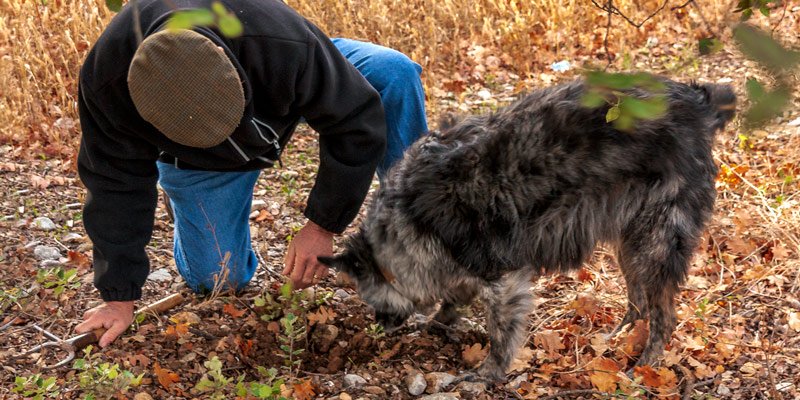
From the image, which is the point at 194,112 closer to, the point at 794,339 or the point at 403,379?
the point at 403,379

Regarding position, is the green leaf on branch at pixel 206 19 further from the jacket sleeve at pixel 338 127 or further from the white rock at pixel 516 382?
the white rock at pixel 516 382

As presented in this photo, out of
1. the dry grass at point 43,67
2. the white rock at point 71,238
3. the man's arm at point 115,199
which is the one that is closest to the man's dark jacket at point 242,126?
the man's arm at point 115,199

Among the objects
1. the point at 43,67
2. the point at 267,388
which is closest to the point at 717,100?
the point at 267,388

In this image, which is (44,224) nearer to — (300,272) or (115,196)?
(115,196)

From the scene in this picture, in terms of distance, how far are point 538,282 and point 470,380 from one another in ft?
3.80

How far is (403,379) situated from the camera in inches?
155

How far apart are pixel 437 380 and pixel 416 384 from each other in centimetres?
12

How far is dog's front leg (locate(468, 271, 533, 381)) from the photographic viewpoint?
12.6 feet

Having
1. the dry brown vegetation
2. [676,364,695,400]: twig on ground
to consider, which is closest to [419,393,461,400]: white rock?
the dry brown vegetation

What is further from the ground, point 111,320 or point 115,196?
point 115,196

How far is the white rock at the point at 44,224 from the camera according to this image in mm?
5195

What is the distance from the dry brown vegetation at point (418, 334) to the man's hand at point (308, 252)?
8.2 inches

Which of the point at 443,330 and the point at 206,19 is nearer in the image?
the point at 206,19

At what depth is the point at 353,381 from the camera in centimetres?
385
